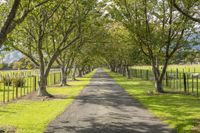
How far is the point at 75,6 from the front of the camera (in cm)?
3027

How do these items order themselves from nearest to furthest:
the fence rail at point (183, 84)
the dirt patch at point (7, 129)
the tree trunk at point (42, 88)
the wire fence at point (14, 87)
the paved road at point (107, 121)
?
the paved road at point (107, 121)
the dirt patch at point (7, 129)
the wire fence at point (14, 87)
the tree trunk at point (42, 88)
the fence rail at point (183, 84)

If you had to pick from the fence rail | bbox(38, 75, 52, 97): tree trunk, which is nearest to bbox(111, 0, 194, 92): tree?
the fence rail

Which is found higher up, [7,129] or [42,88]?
Result: [42,88]

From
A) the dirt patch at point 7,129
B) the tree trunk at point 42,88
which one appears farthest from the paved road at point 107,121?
the tree trunk at point 42,88

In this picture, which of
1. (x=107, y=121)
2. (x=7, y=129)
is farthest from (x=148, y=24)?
(x=7, y=129)

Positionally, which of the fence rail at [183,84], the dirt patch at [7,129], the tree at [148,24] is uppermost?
the tree at [148,24]

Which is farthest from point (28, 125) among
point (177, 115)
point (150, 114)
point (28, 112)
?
point (177, 115)

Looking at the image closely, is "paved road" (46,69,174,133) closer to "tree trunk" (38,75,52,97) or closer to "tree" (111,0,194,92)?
"tree trunk" (38,75,52,97)

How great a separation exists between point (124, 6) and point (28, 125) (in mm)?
18990

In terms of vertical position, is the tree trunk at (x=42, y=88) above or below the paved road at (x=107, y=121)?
above

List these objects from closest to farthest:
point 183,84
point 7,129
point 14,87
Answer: point 7,129, point 183,84, point 14,87

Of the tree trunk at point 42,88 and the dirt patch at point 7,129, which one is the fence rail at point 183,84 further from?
the dirt patch at point 7,129

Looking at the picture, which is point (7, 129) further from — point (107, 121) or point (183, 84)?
point (183, 84)

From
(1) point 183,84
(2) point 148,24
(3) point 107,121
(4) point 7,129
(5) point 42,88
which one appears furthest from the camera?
(1) point 183,84
